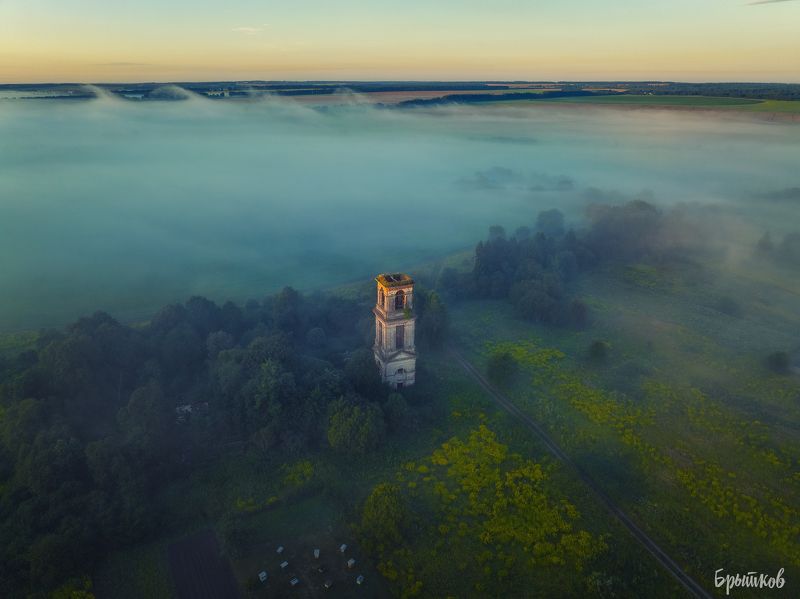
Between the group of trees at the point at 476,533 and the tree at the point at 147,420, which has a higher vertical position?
the tree at the point at 147,420

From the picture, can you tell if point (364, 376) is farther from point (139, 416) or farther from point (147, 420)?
point (139, 416)

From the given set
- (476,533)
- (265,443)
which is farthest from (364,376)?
(476,533)

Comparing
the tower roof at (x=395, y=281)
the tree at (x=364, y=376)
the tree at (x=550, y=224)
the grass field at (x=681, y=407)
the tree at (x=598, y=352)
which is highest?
the tower roof at (x=395, y=281)

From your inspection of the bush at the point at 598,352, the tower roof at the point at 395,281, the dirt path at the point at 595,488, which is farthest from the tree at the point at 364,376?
the bush at the point at 598,352

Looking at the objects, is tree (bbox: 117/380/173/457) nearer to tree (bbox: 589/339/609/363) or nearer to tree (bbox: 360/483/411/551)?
tree (bbox: 360/483/411/551)

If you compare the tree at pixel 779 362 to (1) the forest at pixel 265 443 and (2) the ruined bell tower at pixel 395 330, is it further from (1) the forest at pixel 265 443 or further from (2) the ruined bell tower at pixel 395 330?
(2) the ruined bell tower at pixel 395 330

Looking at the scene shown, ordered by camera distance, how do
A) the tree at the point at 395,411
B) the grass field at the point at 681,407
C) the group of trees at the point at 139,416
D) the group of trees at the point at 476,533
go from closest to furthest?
the group of trees at the point at 476,533
the group of trees at the point at 139,416
the grass field at the point at 681,407
the tree at the point at 395,411

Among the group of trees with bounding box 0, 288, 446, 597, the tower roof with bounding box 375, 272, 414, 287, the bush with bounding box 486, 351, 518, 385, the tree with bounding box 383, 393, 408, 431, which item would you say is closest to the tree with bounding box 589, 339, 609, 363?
the bush with bounding box 486, 351, 518, 385

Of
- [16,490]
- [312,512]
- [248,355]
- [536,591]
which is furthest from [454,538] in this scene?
[16,490]
